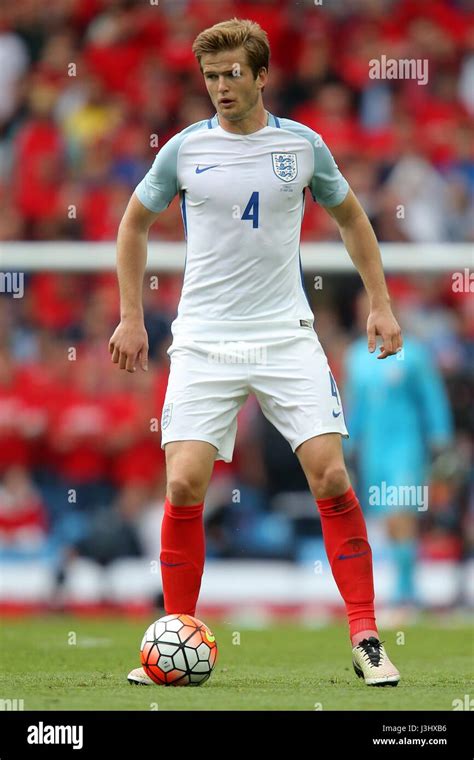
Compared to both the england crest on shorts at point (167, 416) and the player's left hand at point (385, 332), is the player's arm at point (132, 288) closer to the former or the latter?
the england crest on shorts at point (167, 416)

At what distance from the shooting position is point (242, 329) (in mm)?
5539

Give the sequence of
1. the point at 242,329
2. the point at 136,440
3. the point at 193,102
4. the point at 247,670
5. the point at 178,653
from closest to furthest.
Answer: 1. the point at 178,653
2. the point at 242,329
3. the point at 247,670
4. the point at 136,440
5. the point at 193,102

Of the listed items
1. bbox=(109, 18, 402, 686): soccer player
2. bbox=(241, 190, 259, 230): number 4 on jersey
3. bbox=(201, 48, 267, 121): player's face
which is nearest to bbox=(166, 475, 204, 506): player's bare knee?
bbox=(109, 18, 402, 686): soccer player

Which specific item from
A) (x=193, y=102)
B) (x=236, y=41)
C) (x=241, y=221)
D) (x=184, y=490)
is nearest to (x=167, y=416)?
(x=184, y=490)

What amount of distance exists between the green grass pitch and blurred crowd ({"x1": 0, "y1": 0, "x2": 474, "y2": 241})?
3.94m

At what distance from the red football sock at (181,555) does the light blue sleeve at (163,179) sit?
113 centimetres

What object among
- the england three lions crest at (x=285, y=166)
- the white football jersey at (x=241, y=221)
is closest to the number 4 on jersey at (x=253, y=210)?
the white football jersey at (x=241, y=221)

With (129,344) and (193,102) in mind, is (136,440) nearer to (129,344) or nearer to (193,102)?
(193,102)

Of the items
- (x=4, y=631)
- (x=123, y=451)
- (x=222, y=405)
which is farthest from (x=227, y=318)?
(x=123, y=451)

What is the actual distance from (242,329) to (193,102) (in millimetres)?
7687

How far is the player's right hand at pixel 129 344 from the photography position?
220 inches

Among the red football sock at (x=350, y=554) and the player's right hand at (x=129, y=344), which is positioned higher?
the player's right hand at (x=129, y=344)

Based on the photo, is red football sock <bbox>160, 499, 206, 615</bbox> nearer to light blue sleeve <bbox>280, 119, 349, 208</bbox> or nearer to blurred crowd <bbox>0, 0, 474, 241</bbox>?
light blue sleeve <bbox>280, 119, 349, 208</bbox>
